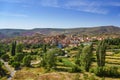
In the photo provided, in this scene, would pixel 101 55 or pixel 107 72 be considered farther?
pixel 101 55

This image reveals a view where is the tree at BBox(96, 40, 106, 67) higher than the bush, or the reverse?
the tree at BBox(96, 40, 106, 67)

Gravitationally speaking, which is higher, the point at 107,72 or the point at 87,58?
the point at 87,58

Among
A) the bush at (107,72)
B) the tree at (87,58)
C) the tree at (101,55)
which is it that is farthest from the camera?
the tree at (101,55)

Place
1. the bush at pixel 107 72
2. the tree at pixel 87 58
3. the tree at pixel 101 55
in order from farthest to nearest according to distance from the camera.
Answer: the tree at pixel 101 55 < the tree at pixel 87 58 < the bush at pixel 107 72

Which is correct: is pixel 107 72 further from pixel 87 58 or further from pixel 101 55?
pixel 87 58

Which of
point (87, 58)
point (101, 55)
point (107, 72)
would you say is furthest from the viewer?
point (101, 55)

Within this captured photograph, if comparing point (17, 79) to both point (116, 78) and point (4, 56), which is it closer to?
point (116, 78)

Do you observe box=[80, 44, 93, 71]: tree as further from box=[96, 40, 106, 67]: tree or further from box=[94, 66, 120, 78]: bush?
box=[94, 66, 120, 78]: bush

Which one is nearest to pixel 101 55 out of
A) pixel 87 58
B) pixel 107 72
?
pixel 87 58

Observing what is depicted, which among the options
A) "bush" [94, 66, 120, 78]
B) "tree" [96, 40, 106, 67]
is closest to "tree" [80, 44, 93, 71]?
"tree" [96, 40, 106, 67]

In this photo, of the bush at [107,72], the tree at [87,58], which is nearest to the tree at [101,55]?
the tree at [87,58]

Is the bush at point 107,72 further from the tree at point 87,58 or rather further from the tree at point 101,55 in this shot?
the tree at point 101,55

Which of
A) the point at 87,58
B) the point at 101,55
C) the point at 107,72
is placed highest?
the point at 101,55
